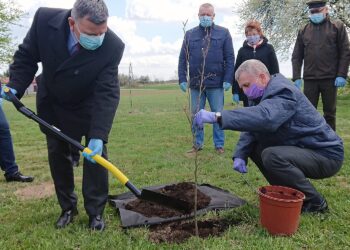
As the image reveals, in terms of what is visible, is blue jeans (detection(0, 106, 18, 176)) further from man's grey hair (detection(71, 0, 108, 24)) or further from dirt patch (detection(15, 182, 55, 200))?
man's grey hair (detection(71, 0, 108, 24))

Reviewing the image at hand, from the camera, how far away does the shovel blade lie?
3.72m

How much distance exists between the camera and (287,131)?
145 inches

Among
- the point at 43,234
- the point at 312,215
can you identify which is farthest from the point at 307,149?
the point at 43,234

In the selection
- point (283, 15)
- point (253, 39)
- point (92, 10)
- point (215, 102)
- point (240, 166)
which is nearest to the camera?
point (92, 10)

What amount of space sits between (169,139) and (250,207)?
15.7 feet

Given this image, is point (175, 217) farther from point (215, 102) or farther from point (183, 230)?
point (215, 102)

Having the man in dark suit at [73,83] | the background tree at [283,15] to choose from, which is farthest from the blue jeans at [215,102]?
the background tree at [283,15]

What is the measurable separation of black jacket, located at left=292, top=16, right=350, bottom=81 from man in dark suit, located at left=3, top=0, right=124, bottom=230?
3946 mm

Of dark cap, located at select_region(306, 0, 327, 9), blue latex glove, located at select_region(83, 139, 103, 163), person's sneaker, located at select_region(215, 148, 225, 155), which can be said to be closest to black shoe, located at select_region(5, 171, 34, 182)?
blue latex glove, located at select_region(83, 139, 103, 163)

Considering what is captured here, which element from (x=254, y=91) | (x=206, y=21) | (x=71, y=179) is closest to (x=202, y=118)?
(x=254, y=91)

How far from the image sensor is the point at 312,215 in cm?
371

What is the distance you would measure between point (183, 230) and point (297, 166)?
1.16 metres

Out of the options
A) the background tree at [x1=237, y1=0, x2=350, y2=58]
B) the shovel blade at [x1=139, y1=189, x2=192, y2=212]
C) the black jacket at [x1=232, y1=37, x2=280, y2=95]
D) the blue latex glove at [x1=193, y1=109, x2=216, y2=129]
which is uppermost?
the background tree at [x1=237, y1=0, x2=350, y2=58]

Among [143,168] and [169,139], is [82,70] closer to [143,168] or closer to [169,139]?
[143,168]
